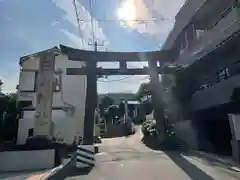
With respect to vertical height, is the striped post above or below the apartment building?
below

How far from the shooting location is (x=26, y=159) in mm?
13172

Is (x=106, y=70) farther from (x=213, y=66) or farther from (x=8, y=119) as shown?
(x=8, y=119)

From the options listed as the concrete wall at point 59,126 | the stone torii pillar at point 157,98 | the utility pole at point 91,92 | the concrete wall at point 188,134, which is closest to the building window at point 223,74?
the concrete wall at point 188,134

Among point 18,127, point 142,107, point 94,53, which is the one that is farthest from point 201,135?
point 142,107

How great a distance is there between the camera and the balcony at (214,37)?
12.9 meters

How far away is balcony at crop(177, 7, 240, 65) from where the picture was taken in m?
12.9

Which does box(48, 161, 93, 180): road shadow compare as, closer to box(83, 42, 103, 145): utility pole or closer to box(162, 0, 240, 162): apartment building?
box(83, 42, 103, 145): utility pole

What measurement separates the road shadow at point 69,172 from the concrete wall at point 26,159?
2.03 meters

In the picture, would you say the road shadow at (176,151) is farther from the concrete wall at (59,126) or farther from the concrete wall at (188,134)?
the concrete wall at (59,126)

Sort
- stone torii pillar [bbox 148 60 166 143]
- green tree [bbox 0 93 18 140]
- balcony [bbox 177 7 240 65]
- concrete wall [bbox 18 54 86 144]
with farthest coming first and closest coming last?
concrete wall [bbox 18 54 86 144] → green tree [bbox 0 93 18 140] → stone torii pillar [bbox 148 60 166 143] → balcony [bbox 177 7 240 65]

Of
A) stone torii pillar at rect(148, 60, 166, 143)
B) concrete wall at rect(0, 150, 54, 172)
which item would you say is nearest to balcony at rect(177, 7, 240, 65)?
stone torii pillar at rect(148, 60, 166, 143)

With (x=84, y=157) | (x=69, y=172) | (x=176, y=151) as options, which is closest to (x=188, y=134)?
(x=176, y=151)

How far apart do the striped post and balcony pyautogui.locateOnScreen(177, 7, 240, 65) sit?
8.35 m

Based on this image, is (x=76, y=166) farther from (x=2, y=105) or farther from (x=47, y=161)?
(x=2, y=105)
